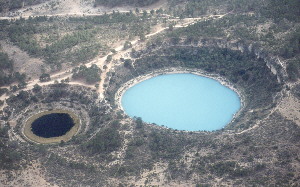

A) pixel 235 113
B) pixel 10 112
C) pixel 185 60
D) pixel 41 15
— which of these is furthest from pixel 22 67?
pixel 235 113

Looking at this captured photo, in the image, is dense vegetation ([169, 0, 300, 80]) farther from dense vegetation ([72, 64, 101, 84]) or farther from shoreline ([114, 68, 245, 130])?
dense vegetation ([72, 64, 101, 84])

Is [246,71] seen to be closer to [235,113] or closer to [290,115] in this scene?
[235,113]

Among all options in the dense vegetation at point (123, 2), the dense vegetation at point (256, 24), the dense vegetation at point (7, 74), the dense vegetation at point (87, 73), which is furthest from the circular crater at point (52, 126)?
the dense vegetation at point (123, 2)

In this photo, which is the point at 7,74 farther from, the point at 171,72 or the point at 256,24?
the point at 256,24

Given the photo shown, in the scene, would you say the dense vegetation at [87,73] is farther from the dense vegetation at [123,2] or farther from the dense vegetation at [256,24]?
the dense vegetation at [123,2]

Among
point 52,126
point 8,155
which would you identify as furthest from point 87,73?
point 8,155

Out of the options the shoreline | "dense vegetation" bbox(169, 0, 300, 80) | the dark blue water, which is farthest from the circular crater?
"dense vegetation" bbox(169, 0, 300, 80)

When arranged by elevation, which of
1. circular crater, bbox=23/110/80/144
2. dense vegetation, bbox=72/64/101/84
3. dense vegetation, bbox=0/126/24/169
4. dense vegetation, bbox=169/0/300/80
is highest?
dense vegetation, bbox=169/0/300/80
